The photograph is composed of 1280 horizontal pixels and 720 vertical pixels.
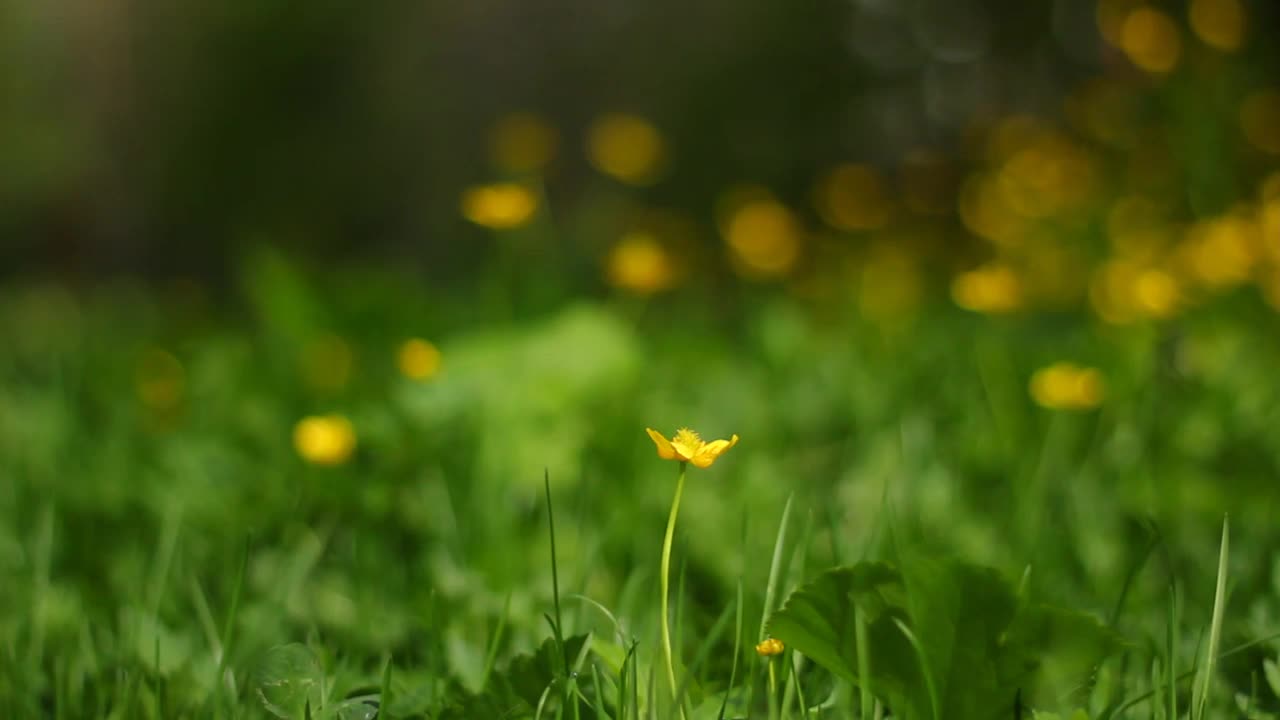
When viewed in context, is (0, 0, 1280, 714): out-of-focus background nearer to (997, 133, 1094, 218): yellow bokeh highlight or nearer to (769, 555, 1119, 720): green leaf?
(997, 133, 1094, 218): yellow bokeh highlight

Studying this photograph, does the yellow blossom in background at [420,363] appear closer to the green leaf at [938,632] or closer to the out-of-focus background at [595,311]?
the out-of-focus background at [595,311]

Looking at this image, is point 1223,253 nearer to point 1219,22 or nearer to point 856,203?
point 1219,22

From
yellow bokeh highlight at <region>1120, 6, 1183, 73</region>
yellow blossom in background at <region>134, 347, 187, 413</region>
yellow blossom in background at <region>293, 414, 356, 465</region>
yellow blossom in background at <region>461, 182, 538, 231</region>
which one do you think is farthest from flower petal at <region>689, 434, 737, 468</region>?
yellow bokeh highlight at <region>1120, 6, 1183, 73</region>

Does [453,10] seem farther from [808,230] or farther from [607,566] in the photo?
[607,566]

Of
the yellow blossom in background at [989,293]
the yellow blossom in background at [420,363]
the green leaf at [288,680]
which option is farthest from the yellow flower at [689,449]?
the yellow blossom in background at [989,293]

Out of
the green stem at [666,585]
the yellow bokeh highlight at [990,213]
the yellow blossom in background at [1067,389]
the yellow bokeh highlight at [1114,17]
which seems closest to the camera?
the green stem at [666,585]

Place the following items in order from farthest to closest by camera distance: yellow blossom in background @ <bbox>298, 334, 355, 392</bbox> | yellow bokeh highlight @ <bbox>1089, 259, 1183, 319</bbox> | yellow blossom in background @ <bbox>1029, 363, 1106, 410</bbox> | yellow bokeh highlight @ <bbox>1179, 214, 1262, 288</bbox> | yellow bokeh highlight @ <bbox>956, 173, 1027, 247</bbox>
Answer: yellow bokeh highlight @ <bbox>956, 173, 1027, 247</bbox> < yellow bokeh highlight @ <bbox>1179, 214, 1262, 288</bbox> < yellow blossom in background @ <bbox>298, 334, 355, 392</bbox> < yellow bokeh highlight @ <bbox>1089, 259, 1183, 319</bbox> < yellow blossom in background @ <bbox>1029, 363, 1106, 410</bbox>

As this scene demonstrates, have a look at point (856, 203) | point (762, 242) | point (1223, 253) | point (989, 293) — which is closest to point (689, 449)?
point (989, 293)
